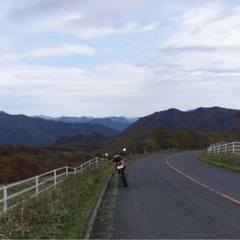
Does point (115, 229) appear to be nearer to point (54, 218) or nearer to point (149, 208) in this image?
point (54, 218)

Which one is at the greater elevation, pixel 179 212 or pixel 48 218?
pixel 48 218

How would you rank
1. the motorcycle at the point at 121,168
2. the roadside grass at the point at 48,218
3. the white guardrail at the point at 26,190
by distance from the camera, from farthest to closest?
the motorcycle at the point at 121,168, the white guardrail at the point at 26,190, the roadside grass at the point at 48,218

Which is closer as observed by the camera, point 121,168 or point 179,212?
point 179,212

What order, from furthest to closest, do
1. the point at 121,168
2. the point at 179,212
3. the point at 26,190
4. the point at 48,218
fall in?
the point at 121,168, the point at 179,212, the point at 26,190, the point at 48,218

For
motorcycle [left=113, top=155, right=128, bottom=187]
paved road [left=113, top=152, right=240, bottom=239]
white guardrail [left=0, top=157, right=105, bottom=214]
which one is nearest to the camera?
paved road [left=113, top=152, right=240, bottom=239]

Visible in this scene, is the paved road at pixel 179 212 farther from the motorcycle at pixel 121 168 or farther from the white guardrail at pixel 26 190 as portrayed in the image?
the white guardrail at pixel 26 190

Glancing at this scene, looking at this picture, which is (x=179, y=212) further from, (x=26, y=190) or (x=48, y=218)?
(x=26, y=190)

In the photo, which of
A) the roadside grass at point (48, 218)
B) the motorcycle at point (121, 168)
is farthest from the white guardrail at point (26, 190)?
the motorcycle at point (121, 168)

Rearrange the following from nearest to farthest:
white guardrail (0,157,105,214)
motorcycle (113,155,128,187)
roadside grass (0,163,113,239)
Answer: roadside grass (0,163,113,239) < white guardrail (0,157,105,214) < motorcycle (113,155,128,187)

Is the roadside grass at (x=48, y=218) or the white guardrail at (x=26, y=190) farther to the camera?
the white guardrail at (x=26, y=190)

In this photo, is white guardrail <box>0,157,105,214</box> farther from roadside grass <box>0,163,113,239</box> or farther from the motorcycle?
the motorcycle

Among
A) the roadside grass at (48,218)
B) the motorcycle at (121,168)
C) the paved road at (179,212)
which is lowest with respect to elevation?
the paved road at (179,212)

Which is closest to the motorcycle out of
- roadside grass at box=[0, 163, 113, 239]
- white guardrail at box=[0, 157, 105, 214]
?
white guardrail at box=[0, 157, 105, 214]

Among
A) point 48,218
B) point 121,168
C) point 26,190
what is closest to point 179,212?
point 48,218
